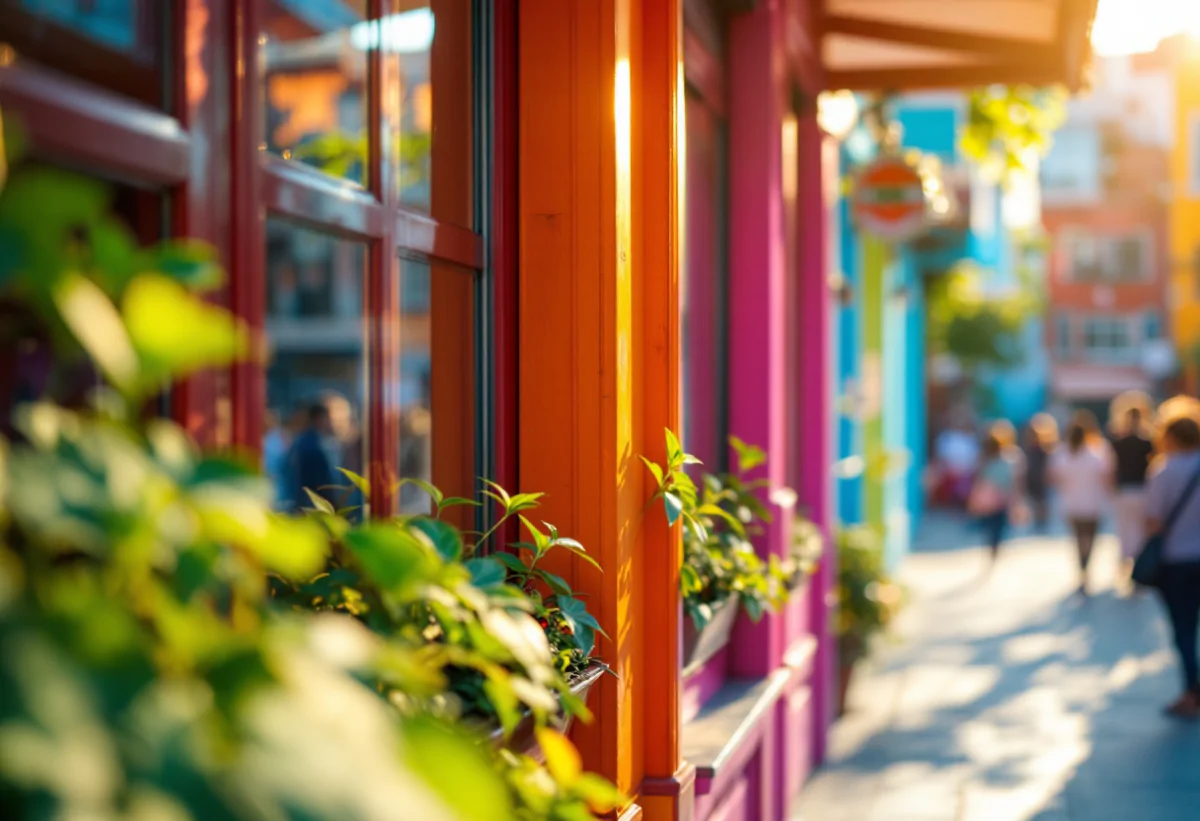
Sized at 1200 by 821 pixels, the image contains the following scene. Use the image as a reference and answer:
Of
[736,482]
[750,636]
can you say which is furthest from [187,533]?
[750,636]

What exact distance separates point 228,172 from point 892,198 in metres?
6.31

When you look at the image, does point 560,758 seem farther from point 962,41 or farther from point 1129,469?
point 1129,469

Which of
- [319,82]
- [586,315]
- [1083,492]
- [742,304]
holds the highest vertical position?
[319,82]

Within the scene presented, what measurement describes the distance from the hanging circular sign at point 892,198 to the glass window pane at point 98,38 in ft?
20.8

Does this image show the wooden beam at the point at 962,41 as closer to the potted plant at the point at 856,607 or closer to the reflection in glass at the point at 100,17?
the potted plant at the point at 856,607

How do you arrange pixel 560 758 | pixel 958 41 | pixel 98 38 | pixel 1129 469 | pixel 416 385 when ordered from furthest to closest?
1. pixel 416 385
2. pixel 1129 469
3. pixel 958 41
4. pixel 98 38
5. pixel 560 758

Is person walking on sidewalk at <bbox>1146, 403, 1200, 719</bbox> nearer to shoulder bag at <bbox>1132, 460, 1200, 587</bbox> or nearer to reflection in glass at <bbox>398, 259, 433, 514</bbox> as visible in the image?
shoulder bag at <bbox>1132, 460, 1200, 587</bbox>

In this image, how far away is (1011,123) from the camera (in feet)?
25.2

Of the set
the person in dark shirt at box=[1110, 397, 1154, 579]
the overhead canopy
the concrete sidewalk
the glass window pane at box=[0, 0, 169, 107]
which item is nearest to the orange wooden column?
the glass window pane at box=[0, 0, 169, 107]

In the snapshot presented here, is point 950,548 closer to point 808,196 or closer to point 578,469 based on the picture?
point 808,196

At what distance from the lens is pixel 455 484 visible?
280 centimetres

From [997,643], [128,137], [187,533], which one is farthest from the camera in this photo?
[997,643]

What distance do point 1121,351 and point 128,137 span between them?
4330 centimetres

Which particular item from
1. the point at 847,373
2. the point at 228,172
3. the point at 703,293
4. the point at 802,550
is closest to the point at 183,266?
the point at 228,172
